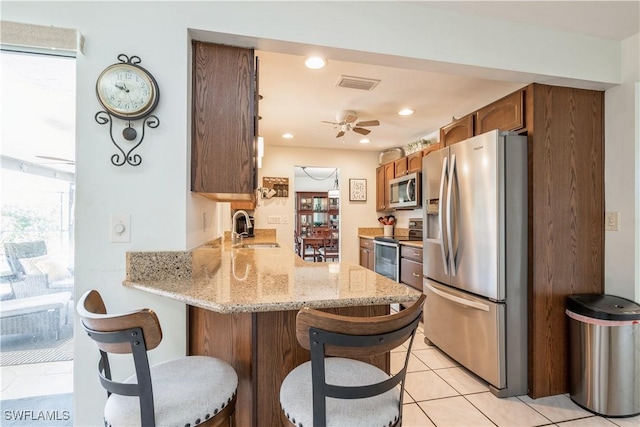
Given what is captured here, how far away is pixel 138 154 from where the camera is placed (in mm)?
1408

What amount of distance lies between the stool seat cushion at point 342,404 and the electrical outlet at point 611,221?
2199 mm

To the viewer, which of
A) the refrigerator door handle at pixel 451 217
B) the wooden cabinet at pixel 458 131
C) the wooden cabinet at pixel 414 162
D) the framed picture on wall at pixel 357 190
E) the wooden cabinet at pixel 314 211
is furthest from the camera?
the wooden cabinet at pixel 314 211

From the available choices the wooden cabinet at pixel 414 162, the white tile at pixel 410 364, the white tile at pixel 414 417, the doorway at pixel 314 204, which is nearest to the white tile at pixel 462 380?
the white tile at pixel 410 364

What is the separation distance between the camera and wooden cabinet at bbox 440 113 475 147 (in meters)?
2.65

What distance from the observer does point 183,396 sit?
3.22 ft

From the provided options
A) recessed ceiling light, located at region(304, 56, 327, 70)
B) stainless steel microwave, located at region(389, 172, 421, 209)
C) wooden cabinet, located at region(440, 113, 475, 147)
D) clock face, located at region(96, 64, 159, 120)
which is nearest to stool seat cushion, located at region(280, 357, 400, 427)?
clock face, located at region(96, 64, 159, 120)

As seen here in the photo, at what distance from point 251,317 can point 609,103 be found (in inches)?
112

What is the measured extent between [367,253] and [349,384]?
378 centimetres

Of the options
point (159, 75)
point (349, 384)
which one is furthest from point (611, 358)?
point (159, 75)

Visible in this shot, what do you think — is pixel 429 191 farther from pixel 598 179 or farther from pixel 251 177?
pixel 251 177

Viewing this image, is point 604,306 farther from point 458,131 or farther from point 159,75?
point 159,75

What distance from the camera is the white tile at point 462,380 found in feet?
7.26

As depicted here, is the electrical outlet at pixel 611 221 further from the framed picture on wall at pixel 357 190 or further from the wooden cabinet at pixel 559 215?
the framed picture on wall at pixel 357 190

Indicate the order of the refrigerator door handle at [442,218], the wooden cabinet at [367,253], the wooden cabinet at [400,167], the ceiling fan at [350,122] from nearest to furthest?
the refrigerator door handle at [442,218] → the ceiling fan at [350,122] → the wooden cabinet at [400,167] → the wooden cabinet at [367,253]
